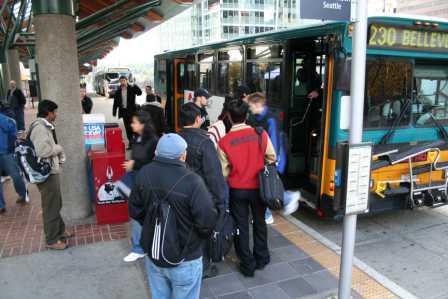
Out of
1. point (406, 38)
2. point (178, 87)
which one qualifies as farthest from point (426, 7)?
point (406, 38)

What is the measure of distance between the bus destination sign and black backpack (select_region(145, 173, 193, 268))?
3389 mm

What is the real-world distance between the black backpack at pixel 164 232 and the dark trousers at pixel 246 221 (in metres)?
1.45

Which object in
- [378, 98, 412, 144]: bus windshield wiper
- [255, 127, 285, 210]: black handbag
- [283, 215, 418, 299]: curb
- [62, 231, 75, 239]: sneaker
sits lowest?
[283, 215, 418, 299]: curb

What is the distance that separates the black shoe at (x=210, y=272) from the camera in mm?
3998

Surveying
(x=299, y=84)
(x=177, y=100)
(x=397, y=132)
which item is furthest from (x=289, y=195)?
(x=177, y=100)

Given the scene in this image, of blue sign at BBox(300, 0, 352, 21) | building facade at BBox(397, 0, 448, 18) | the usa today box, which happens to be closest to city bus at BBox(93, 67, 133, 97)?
the usa today box

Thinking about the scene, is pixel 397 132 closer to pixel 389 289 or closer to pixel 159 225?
pixel 389 289

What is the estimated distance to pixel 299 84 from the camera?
20.1ft

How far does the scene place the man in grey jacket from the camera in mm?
4180

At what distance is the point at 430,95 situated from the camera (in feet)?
17.4

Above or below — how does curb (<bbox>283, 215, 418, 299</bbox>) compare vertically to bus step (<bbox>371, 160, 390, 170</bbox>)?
below

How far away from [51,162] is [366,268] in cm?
372

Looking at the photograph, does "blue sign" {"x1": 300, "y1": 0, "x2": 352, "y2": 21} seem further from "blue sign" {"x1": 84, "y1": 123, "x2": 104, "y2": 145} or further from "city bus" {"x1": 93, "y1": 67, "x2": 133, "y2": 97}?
"city bus" {"x1": 93, "y1": 67, "x2": 133, "y2": 97}

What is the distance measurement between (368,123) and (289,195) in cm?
166
